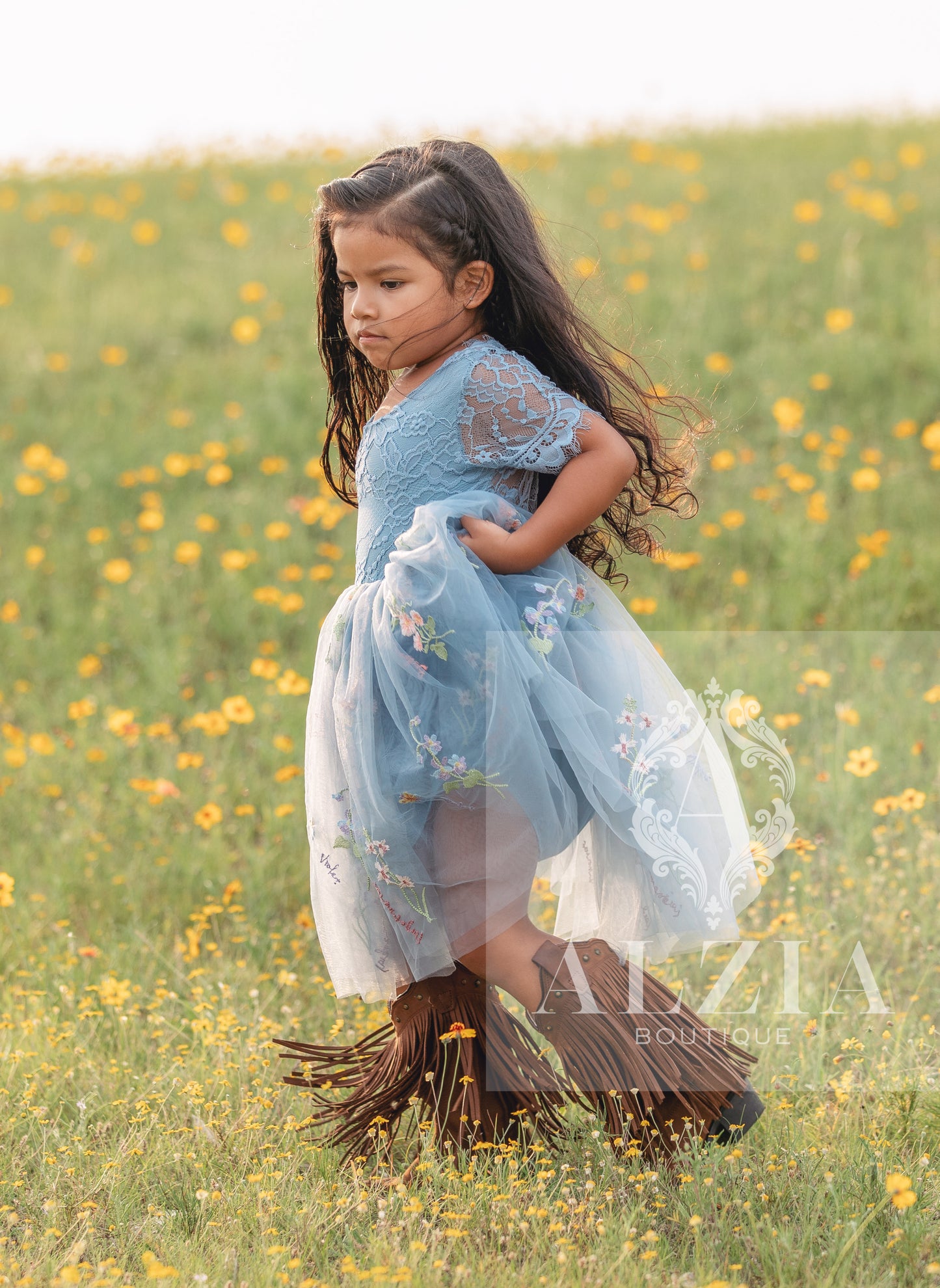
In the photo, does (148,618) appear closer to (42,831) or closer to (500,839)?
(42,831)

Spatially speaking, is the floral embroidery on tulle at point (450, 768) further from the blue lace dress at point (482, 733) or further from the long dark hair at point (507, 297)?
the long dark hair at point (507, 297)

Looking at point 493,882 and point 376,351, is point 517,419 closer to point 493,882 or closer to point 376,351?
point 376,351

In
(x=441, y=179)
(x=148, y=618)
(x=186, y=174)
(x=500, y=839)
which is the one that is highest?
(x=186, y=174)

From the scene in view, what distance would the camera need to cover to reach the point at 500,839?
2.19 meters

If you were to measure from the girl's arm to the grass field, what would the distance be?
1.29 feet

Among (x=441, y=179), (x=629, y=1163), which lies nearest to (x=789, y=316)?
(x=441, y=179)

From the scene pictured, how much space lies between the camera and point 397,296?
87.2 inches

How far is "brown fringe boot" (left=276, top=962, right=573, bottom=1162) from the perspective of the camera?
2299 mm

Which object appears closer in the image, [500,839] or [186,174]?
[500,839]

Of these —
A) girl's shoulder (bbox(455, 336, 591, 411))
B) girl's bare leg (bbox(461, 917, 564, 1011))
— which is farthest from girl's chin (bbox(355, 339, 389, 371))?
girl's bare leg (bbox(461, 917, 564, 1011))

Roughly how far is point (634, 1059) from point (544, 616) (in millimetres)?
790

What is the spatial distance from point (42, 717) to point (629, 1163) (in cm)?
292

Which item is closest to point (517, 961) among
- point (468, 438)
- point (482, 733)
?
point (482, 733)

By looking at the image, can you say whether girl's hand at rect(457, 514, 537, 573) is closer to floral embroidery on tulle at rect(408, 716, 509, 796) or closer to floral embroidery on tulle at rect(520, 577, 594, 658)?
floral embroidery on tulle at rect(520, 577, 594, 658)
